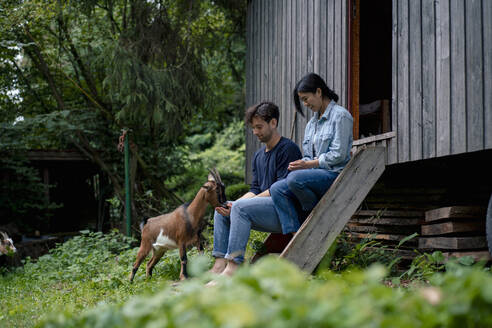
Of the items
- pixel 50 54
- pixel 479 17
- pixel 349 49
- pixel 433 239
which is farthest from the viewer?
pixel 50 54

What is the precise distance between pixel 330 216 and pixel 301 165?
0.50 metres

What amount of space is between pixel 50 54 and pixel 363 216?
379 inches

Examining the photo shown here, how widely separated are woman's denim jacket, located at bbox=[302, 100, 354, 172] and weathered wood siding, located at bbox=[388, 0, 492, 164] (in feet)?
2.82

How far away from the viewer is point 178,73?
423 inches

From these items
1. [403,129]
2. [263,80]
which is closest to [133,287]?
[403,129]

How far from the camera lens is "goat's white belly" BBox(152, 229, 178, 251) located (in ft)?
16.8

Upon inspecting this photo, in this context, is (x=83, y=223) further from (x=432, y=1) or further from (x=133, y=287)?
(x=432, y=1)

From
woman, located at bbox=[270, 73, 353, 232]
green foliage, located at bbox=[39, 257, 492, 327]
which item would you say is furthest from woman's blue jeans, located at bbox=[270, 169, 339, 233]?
green foliage, located at bbox=[39, 257, 492, 327]

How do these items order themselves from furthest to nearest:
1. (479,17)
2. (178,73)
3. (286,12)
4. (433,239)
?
(178,73), (286,12), (433,239), (479,17)

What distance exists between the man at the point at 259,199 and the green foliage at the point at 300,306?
7.68 ft

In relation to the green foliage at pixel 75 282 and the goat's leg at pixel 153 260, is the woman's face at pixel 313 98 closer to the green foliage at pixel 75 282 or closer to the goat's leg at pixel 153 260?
the green foliage at pixel 75 282

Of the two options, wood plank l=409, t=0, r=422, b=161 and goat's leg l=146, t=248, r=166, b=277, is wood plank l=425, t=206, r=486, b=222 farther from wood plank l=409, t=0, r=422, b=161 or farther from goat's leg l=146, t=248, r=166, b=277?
goat's leg l=146, t=248, r=166, b=277

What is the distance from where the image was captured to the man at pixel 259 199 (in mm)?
3990

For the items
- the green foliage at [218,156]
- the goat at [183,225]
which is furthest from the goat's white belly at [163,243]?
the green foliage at [218,156]
